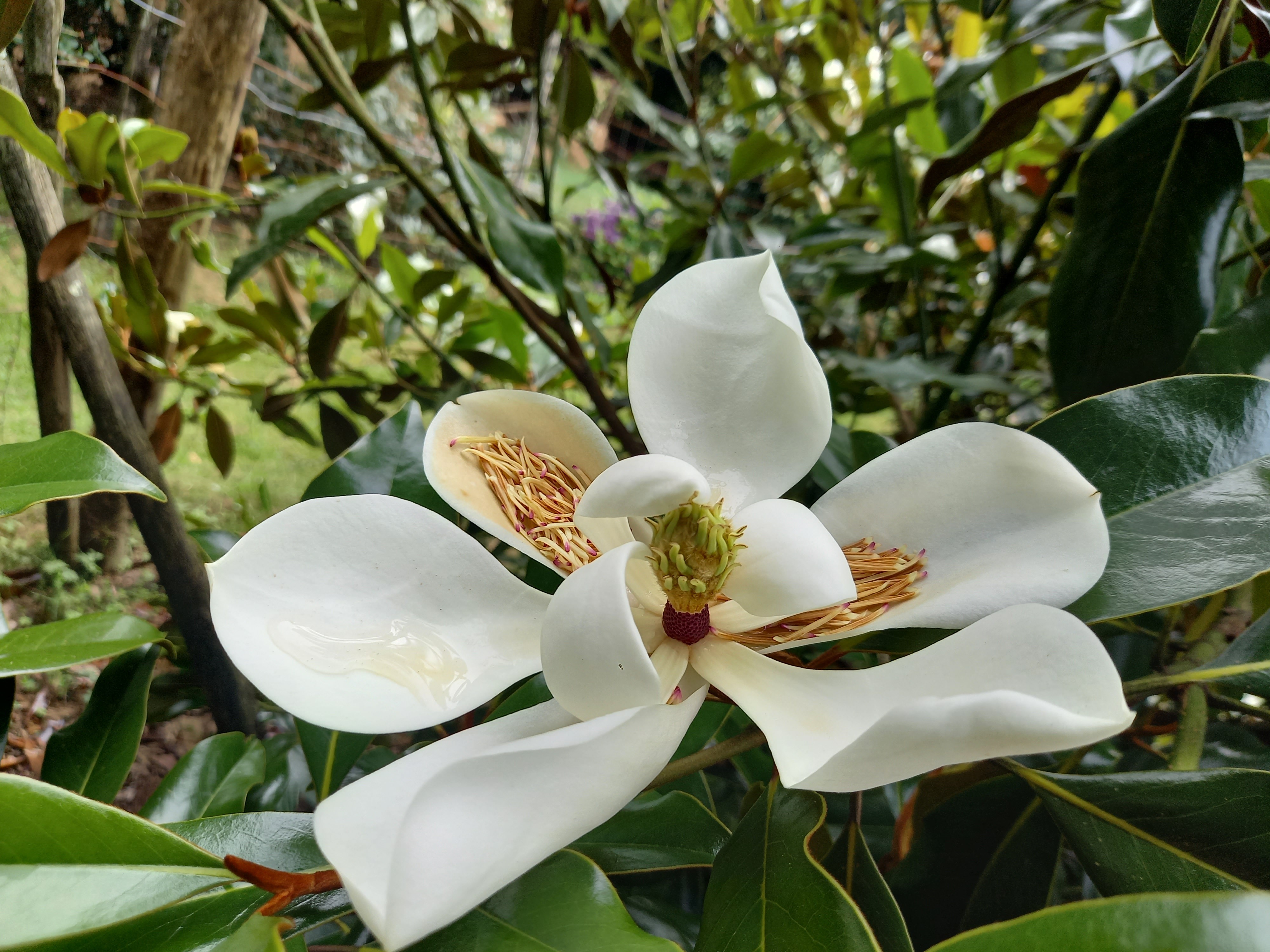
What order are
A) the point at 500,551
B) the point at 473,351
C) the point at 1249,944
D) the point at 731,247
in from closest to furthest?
the point at 1249,944 < the point at 731,247 < the point at 500,551 < the point at 473,351

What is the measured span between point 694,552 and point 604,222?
2406 mm

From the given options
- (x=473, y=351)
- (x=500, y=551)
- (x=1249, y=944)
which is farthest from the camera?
(x=473, y=351)

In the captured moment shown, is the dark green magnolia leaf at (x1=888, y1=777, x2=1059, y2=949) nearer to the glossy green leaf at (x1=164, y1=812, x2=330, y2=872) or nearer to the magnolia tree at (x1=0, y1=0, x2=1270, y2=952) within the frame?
the magnolia tree at (x1=0, y1=0, x2=1270, y2=952)

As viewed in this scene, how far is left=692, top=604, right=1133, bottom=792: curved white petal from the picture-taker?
0.20m

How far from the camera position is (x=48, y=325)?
2.15 ft

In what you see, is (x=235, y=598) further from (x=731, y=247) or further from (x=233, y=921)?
(x=731, y=247)

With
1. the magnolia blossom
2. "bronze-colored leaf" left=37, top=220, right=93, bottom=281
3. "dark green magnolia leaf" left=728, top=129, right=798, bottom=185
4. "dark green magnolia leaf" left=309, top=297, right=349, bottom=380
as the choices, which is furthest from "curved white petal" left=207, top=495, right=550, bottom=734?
"dark green magnolia leaf" left=728, top=129, right=798, bottom=185

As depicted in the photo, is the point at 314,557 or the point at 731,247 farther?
the point at 731,247

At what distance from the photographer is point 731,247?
69 cm

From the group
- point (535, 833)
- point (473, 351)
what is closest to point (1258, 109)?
point (535, 833)

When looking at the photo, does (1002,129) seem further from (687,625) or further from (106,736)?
(106,736)

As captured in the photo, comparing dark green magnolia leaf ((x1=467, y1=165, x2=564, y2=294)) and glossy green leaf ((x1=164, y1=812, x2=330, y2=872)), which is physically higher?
dark green magnolia leaf ((x1=467, y1=165, x2=564, y2=294))

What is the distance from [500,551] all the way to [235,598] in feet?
1.79

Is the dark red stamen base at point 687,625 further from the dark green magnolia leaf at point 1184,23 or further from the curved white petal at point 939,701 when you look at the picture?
the dark green magnolia leaf at point 1184,23
